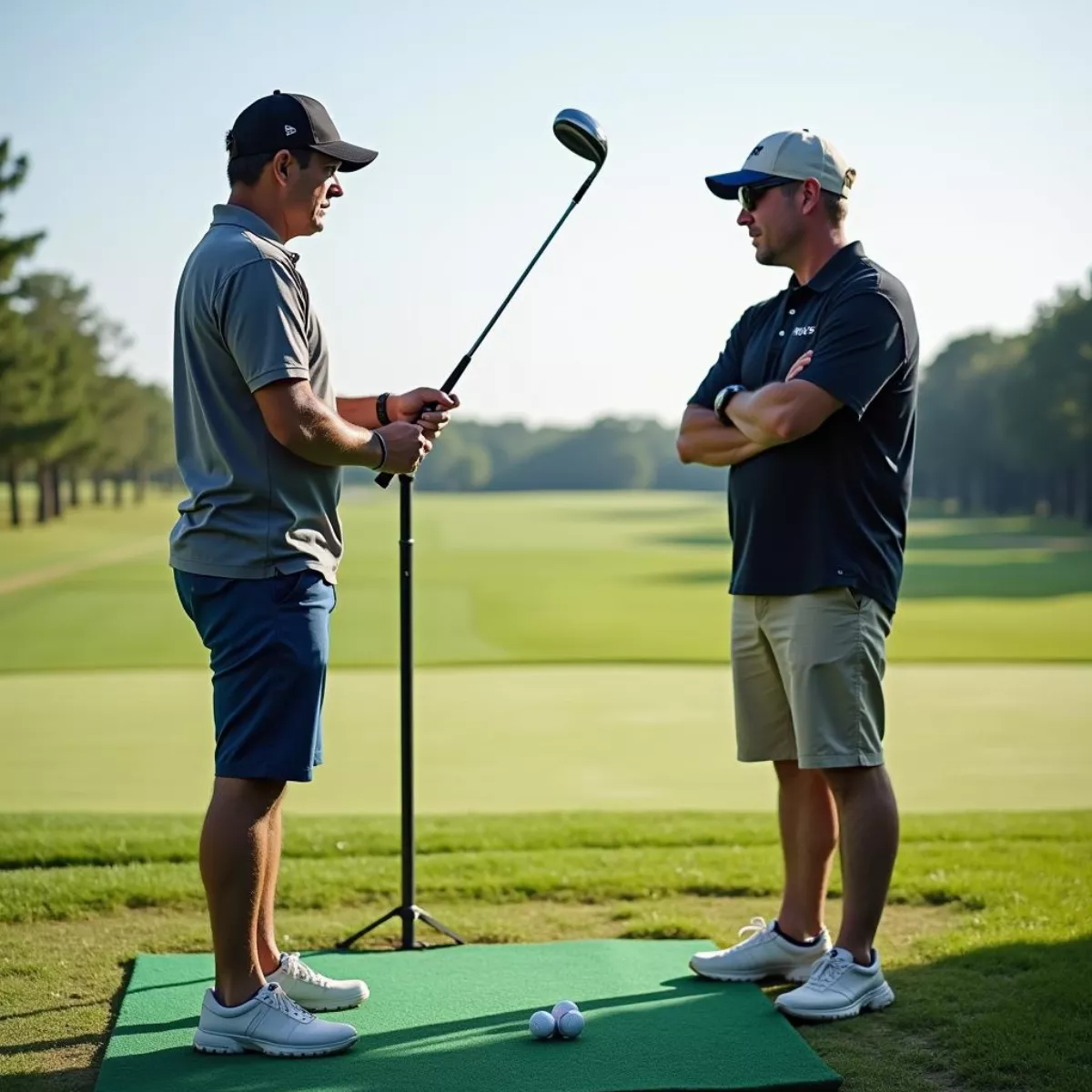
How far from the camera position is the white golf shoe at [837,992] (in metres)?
4.26

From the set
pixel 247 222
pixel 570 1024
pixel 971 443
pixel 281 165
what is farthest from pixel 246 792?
pixel 971 443

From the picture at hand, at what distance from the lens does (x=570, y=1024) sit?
157 inches

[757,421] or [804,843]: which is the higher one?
[757,421]

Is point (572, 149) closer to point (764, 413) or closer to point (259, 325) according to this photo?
point (764, 413)

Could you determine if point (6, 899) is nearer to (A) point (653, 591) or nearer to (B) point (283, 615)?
(B) point (283, 615)

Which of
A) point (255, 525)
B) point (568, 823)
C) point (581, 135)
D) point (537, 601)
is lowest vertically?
point (537, 601)

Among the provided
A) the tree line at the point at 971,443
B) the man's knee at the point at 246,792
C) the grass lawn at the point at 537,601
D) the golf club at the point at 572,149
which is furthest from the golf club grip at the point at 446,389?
the tree line at the point at 971,443

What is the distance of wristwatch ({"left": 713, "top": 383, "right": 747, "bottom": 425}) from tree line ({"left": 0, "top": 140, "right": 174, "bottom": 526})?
42.5 meters

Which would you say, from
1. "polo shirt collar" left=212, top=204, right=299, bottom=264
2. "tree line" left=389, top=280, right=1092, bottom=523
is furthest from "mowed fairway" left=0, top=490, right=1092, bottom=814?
"tree line" left=389, top=280, right=1092, bottom=523

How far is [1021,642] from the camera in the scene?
1914 cm

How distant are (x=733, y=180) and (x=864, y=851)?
192cm

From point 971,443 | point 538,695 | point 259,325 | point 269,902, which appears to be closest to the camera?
point 259,325

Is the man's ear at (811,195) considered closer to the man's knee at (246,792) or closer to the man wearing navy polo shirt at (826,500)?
the man wearing navy polo shirt at (826,500)

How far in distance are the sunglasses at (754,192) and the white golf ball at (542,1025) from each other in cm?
232
